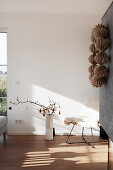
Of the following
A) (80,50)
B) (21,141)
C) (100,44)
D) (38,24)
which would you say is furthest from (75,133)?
(100,44)

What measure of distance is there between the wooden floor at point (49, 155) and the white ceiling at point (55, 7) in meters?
2.63

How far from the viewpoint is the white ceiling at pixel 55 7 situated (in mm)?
3176

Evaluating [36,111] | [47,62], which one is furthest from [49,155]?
[47,62]

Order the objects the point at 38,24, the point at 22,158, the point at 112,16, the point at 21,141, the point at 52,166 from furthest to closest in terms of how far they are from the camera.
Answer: the point at 38,24 → the point at 21,141 → the point at 22,158 → the point at 52,166 → the point at 112,16

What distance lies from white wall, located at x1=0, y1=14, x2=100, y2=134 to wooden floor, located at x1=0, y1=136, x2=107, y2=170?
655 mm

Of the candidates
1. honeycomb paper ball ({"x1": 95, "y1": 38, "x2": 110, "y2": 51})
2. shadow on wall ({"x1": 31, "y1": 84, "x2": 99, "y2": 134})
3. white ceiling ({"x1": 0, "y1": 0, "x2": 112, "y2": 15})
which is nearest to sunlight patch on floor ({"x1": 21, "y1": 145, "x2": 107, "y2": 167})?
shadow on wall ({"x1": 31, "y1": 84, "x2": 99, "y2": 134})

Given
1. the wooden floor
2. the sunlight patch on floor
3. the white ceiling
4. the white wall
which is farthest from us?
the white wall

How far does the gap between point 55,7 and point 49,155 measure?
2.73m

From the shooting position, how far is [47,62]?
390cm

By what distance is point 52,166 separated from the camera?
246cm

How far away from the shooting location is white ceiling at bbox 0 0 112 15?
318cm

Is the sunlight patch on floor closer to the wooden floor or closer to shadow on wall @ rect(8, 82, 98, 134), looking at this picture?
the wooden floor

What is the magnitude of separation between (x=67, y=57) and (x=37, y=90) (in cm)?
100

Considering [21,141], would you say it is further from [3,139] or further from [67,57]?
[67,57]
